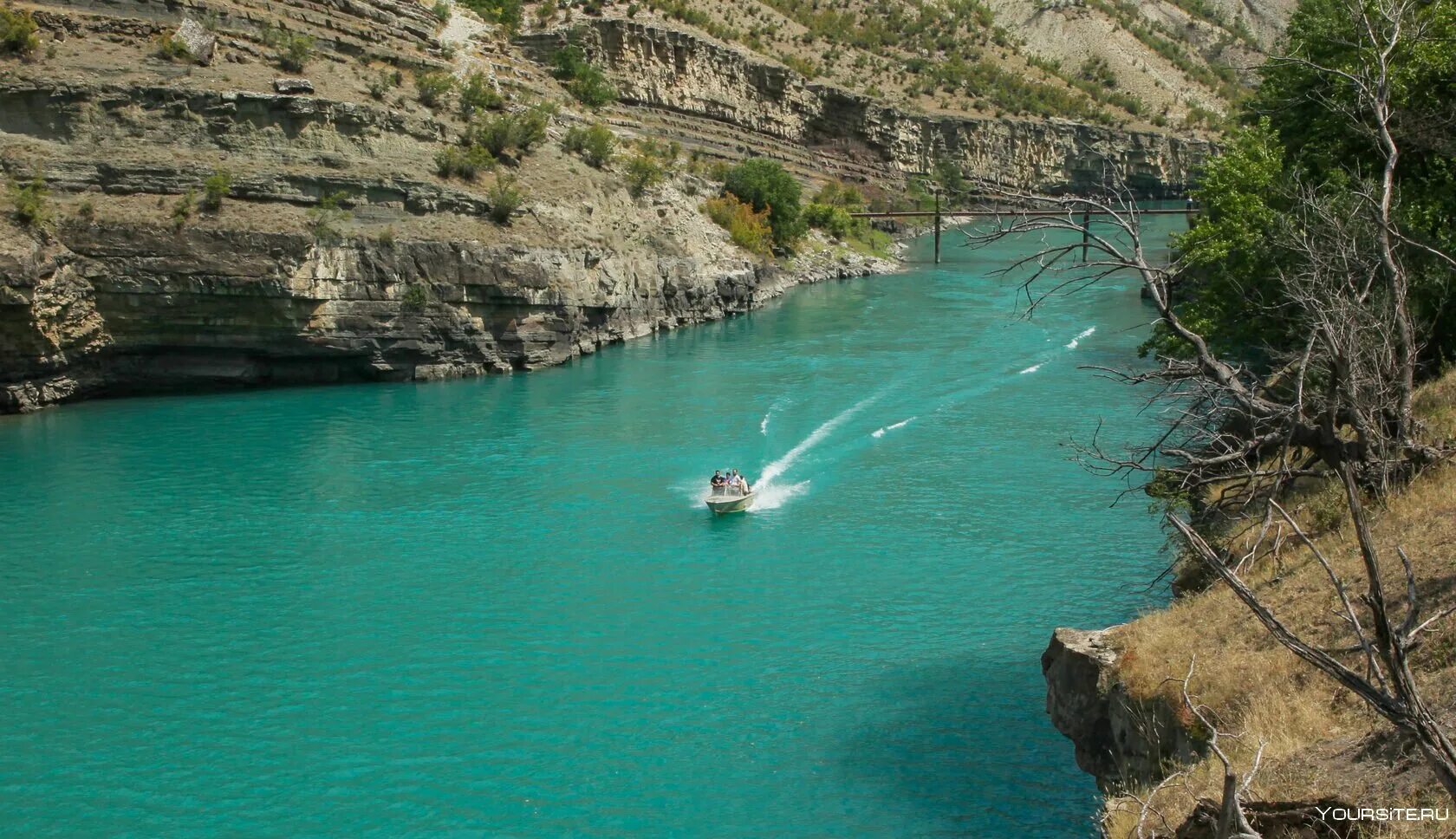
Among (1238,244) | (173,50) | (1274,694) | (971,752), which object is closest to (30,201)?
(173,50)

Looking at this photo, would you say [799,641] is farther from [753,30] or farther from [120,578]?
[753,30]

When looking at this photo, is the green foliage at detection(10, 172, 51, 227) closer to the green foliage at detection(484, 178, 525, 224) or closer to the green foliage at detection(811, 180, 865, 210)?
the green foliage at detection(484, 178, 525, 224)

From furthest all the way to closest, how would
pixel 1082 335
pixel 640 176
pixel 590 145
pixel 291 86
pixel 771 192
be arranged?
pixel 771 192 < pixel 640 176 < pixel 590 145 < pixel 1082 335 < pixel 291 86

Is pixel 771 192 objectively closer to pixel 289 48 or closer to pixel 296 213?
pixel 289 48

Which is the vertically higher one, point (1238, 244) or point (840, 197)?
point (840, 197)

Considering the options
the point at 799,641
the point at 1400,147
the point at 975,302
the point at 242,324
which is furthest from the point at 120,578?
the point at 975,302

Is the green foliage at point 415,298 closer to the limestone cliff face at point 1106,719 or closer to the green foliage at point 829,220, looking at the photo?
the limestone cliff face at point 1106,719

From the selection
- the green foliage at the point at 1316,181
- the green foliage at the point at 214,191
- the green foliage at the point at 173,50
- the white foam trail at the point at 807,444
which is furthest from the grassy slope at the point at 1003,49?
the green foliage at the point at 1316,181
